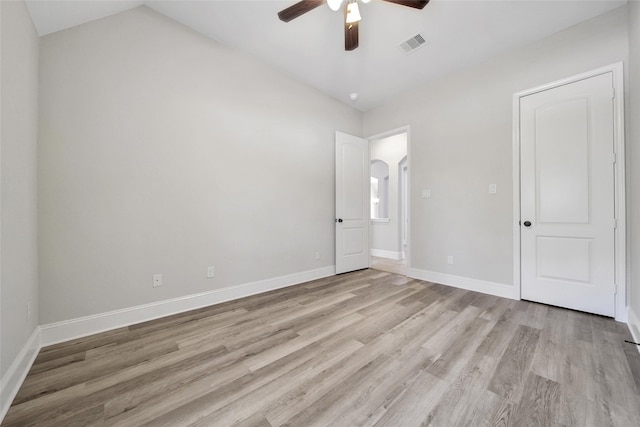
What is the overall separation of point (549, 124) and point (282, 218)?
328 cm

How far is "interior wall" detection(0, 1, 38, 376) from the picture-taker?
1285 millimetres

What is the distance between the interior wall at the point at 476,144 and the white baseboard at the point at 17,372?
155 inches

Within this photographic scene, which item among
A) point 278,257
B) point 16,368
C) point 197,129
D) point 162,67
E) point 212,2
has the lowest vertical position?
point 16,368

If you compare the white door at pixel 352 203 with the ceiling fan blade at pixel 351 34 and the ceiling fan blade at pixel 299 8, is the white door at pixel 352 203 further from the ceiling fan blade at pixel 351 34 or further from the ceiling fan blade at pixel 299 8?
the ceiling fan blade at pixel 299 8

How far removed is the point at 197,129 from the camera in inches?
102

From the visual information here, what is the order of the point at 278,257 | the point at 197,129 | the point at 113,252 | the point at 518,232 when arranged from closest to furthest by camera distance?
the point at 113,252
the point at 197,129
the point at 518,232
the point at 278,257

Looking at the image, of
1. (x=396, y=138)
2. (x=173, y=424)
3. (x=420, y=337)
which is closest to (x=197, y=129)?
(x=173, y=424)

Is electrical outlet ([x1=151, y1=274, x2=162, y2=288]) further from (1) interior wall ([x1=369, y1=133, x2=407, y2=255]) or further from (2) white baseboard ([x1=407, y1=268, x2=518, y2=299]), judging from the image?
(1) interior wall ([x1=369, y1=133, x2=407, y2=255])

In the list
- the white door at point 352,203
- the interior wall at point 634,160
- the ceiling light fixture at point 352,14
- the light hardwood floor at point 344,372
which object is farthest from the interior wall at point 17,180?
the interior wall at point 634,160

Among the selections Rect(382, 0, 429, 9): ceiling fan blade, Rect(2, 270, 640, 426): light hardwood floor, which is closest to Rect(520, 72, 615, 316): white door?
Rect(2, 270, 640, 426): light hardwood floor

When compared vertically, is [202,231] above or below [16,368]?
above

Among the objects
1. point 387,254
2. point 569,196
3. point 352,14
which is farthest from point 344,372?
point 387,254

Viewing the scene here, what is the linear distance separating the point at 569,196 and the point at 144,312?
173 inches

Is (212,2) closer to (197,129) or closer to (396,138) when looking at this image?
(197,129)
